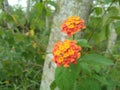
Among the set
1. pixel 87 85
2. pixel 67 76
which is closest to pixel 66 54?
pixel 67 76

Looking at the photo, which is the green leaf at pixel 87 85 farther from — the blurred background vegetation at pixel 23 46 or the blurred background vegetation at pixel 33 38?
the blurred background vegetation at pixel 23 46

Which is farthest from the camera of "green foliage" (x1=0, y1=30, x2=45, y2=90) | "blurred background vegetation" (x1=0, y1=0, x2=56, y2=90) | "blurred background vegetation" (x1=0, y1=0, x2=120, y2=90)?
"green foliage" (x1=0, y1=30, x2=45, y2=90)

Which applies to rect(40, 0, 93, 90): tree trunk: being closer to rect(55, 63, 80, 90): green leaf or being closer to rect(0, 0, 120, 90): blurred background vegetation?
rect(0, 0, 120, 90): blurred background vegetation

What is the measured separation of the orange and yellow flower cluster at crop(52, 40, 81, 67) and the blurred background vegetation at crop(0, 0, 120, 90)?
1.01ft

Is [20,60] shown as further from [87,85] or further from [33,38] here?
[87,85]

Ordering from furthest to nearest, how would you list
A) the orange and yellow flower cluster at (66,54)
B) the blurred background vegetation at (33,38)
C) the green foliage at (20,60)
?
the green foliage at (20,60) → the blurred background vegetation at (33,38) → the orange and yellow flower cluster at (66,54)

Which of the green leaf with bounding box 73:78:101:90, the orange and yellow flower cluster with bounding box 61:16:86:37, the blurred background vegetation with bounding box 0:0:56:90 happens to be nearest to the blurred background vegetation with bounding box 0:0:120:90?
the blurred background vegetation with bounding box 0:0:56:90

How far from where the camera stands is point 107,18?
1.52 metres

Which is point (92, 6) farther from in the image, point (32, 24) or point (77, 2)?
point (32, 24)

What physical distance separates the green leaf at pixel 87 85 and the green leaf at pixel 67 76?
0.12 m

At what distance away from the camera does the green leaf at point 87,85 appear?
1.33 m

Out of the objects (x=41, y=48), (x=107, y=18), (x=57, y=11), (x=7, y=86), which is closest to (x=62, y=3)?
(x=57, y=11)

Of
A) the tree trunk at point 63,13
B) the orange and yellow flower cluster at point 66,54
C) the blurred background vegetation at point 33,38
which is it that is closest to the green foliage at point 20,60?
the blurred background vegetation at point 33,38

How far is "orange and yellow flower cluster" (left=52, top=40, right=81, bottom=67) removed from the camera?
3.91ft
